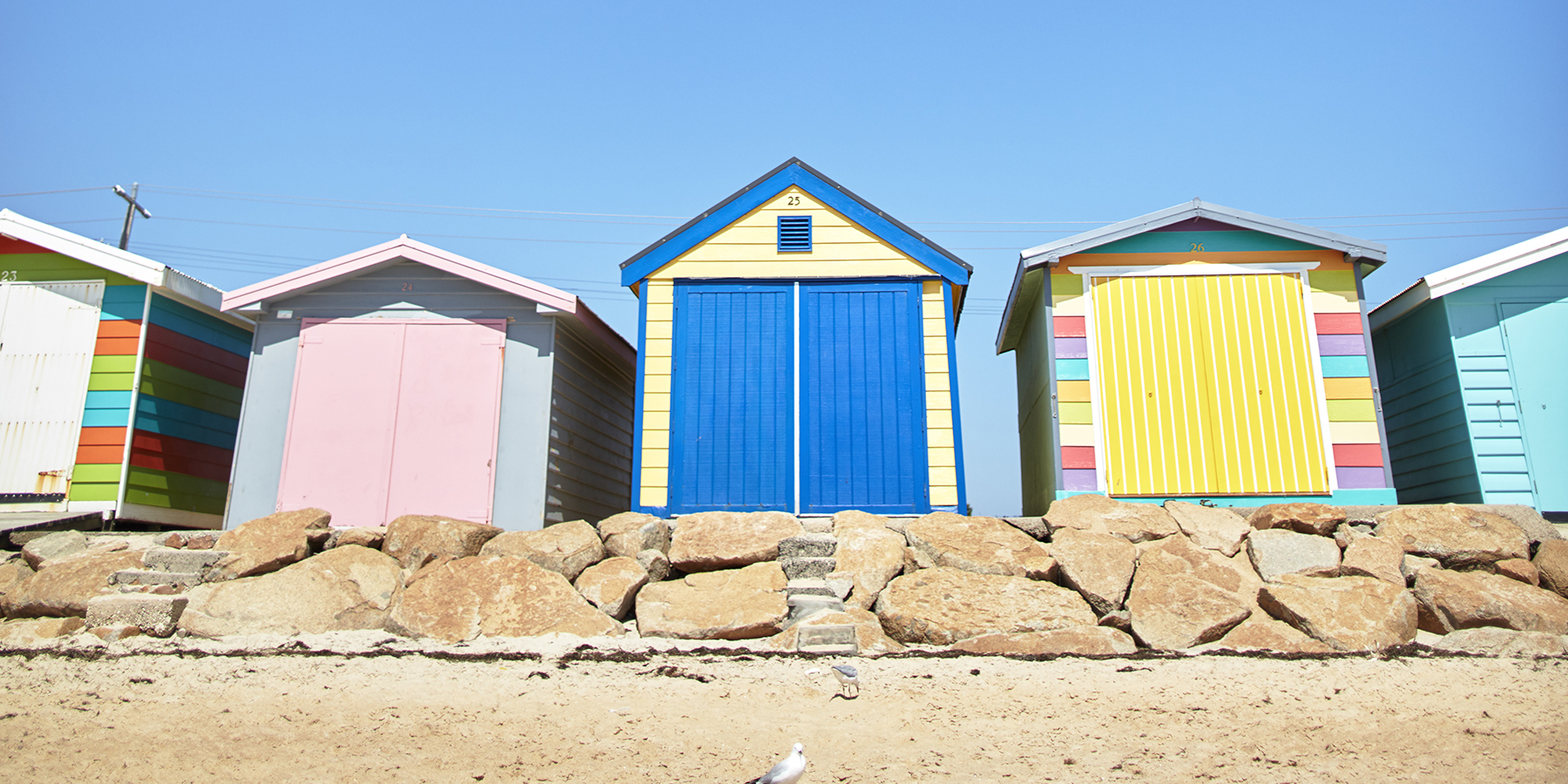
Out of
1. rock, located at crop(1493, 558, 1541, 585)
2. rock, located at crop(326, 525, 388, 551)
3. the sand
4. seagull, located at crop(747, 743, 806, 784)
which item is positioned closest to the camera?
seagull, located at crop(747, 743, 806, 784)

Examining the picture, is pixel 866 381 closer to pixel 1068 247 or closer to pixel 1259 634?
pixel 1068 247

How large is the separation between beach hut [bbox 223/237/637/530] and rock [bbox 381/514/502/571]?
104 centimetres

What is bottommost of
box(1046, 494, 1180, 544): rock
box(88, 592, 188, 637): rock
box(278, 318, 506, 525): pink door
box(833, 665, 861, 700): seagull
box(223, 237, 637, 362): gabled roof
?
box(833, 665, 861, 700): seagull

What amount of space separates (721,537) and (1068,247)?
14.7 feet

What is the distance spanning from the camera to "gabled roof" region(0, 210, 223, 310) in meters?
10.2

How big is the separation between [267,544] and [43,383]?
171 inches

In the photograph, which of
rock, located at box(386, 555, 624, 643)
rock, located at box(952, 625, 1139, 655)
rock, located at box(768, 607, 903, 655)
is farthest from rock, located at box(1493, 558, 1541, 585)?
rock, located at box(386, 555, 624, 643)

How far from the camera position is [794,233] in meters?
9.74

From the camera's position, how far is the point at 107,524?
9672 millimetres

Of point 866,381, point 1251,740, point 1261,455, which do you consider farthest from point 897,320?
point 1251,740

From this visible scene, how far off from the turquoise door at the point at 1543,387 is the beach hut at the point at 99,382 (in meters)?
13.6

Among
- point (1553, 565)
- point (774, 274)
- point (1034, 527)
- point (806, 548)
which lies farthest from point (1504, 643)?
point (774, 274)

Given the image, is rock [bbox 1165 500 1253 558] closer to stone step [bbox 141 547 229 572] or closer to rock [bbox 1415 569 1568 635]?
rock [bbox 1415 569 1568 635]

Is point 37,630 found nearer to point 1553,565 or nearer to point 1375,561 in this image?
point 1375,561
